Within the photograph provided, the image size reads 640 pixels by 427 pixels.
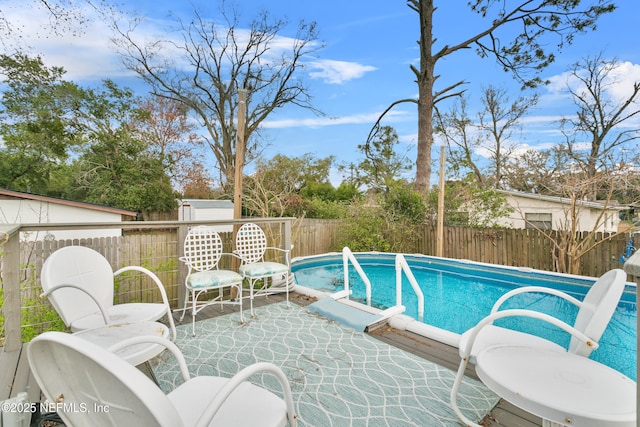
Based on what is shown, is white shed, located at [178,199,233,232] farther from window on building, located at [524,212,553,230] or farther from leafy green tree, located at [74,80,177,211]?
window on building, located at [524,212,553,230]

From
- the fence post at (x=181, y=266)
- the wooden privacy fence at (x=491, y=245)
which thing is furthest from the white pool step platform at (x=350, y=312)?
the wooden privacy fence at (x=491, y=245)

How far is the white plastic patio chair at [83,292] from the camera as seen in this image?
76.9 inches

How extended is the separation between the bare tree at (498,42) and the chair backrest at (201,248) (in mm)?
6900

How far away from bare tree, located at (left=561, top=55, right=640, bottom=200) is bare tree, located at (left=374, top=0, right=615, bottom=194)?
3710 millimetres

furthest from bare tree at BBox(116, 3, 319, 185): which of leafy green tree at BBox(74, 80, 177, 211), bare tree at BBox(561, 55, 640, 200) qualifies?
bare tree at BBox(561, 55, 640, 200)

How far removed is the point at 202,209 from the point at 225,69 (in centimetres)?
693

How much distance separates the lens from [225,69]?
14914 millimetres

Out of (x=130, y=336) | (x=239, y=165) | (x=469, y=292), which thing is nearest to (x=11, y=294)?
(x=130, y=336)

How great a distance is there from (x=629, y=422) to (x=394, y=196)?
7666 millimetres

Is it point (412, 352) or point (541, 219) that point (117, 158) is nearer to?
point (412, 352)

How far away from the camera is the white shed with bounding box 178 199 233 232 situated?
1305cm

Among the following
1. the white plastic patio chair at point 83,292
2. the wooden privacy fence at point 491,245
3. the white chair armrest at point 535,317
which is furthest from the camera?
the wooden privacy fence at point 491,245

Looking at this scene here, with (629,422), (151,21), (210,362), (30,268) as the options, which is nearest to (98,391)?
(629,422)

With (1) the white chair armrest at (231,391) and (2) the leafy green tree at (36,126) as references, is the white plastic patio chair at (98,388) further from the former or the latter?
(2) the leafy green tree at (36,126)
